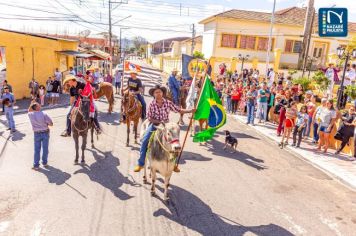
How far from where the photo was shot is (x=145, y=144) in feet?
23.7

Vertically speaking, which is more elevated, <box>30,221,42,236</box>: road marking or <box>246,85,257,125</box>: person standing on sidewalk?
<box>246,85,257,125</box>: person standing on sidewalk

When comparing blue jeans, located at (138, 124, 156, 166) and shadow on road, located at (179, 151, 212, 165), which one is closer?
blue jeans, located at (138, 124, 156, 166)

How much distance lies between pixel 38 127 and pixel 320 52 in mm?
38552

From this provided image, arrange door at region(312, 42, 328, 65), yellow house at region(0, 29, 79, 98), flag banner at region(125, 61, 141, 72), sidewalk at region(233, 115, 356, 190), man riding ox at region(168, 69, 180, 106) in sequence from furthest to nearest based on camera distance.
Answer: door at region(312, 42, 328, 65) → yellow house at region(0, 29, 79, 98) → man riding ox at region(168, 69, 180, 106) → flag banner at region(125, 61, 141, 72) → sidewalk at region(233, 115, 356, 190)

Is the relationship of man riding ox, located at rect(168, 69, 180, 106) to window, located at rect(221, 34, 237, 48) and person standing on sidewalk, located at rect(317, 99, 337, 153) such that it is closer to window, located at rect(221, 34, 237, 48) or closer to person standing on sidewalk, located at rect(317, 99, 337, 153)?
person standing on sidewalk, located at rect(317, 99, 337, 153)

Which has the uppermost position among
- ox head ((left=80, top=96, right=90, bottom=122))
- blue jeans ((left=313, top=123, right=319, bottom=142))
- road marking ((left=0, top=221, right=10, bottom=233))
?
ox head ((left=80, top=96, right=90, bottom=122))

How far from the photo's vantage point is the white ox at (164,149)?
19.0 feet

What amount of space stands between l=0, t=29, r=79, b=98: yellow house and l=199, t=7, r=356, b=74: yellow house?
1822cm

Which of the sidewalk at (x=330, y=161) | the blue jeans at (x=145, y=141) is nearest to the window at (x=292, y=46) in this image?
the sidewalk at (x=330, y=161)

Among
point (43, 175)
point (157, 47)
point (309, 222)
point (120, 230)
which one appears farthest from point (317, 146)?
point (157, 47)

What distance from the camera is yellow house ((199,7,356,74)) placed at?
115 feet

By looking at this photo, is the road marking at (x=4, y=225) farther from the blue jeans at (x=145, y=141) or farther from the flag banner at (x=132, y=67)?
the flag banner at (x=132, y=67)

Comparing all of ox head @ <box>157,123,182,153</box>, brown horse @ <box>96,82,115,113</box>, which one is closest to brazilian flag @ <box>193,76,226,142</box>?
ox head @ <box>157,123,182,153</box>

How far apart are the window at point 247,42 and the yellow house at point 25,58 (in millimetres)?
20853
